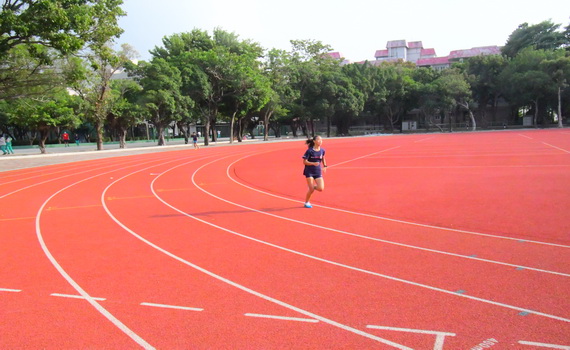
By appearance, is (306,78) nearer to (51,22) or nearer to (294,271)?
(51,22)

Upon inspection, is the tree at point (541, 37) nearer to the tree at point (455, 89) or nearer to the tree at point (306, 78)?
the tree at point (455, 89)

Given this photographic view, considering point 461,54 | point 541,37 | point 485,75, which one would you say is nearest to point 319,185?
point 485,75

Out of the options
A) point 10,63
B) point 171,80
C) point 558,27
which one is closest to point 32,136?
point 171,80

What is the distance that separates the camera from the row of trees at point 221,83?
62.5 ft

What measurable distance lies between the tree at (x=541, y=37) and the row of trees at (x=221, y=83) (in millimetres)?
151

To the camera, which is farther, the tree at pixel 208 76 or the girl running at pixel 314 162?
the tree at pixel 208 76

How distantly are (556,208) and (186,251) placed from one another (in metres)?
7.00

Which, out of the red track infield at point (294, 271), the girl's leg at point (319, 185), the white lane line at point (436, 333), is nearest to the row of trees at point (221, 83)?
the red track infield at point (294, 271)

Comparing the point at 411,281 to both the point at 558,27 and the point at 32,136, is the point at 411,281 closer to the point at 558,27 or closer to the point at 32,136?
the point at 32,136

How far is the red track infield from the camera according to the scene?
350 cm

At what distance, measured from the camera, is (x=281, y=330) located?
354cm

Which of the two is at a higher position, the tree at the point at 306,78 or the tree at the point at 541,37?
the tree at the point at 541,37

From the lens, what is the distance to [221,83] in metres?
40.5

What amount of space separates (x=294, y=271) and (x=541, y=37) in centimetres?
7156
